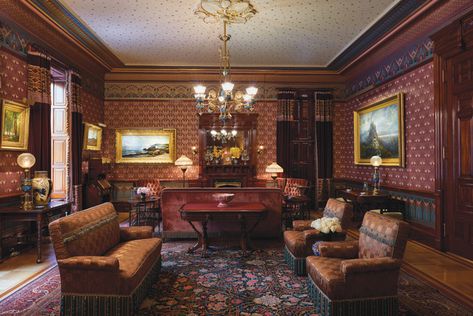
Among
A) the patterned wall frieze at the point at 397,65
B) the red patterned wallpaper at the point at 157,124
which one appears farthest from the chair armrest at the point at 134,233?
the patterned wall frieze at the point at 397,65

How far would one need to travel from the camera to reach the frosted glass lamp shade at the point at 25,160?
525 cm

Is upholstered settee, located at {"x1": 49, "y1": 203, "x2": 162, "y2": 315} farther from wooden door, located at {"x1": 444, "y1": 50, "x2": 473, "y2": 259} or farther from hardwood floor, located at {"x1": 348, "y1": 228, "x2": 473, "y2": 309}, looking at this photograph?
wooden door, located at {"x1": 444, "y1": 50, "x2": 473, "y2": 259}

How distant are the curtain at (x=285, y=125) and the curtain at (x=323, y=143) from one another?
2.70 ft

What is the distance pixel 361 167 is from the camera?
8.62 m

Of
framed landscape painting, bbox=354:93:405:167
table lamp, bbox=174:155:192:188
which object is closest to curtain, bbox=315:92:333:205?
framed landscape painting, bbox=354:93:405:167

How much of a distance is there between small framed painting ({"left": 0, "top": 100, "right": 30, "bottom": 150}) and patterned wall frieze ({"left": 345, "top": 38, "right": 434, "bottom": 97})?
7.24 meters

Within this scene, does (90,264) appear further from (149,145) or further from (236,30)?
(149,145)

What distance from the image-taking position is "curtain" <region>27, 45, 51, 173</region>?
574 cm

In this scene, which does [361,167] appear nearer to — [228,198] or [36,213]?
[228,198]

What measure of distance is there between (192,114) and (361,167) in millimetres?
5237

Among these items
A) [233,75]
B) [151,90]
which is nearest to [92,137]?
[151,90]

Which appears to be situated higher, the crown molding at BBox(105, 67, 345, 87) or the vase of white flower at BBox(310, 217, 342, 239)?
the crown molding at BBox(105, 67, 345, 87)

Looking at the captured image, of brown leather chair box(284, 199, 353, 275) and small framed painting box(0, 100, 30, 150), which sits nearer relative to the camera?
brown leather chair box(284, 199, 353, 275)

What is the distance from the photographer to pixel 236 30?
6.71 m
